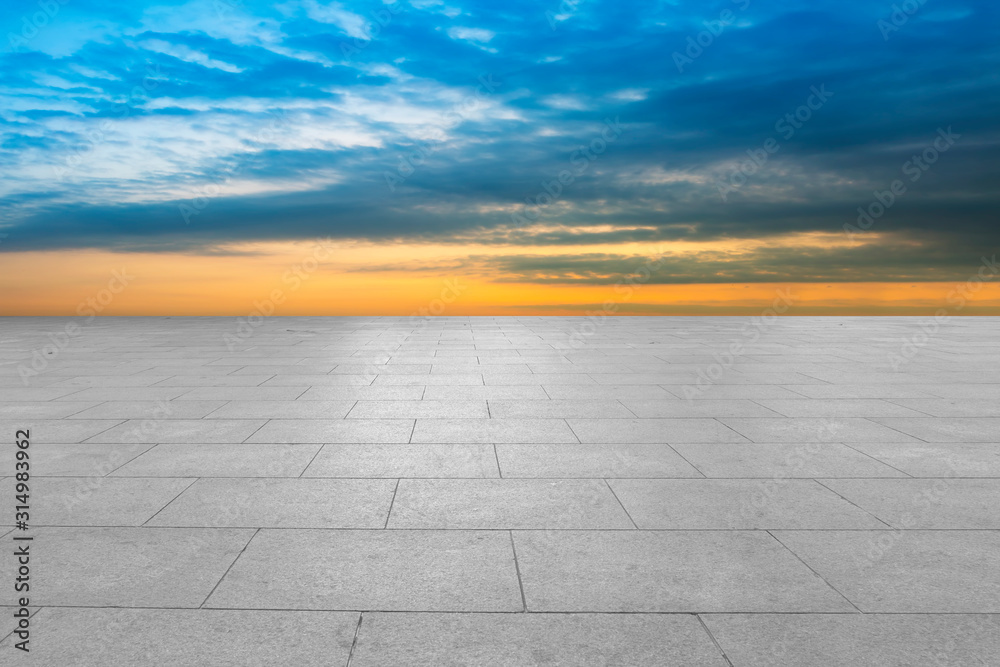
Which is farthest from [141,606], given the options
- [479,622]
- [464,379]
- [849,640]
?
[464,379]

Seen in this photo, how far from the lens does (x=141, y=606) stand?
3854 mm

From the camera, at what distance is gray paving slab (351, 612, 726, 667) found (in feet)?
10.9

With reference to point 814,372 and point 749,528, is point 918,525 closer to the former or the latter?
point 749,528

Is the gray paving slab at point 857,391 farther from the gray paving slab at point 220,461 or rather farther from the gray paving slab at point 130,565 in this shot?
the gray paving slab at point 130,565

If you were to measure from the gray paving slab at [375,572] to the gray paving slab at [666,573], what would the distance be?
8.7 inches

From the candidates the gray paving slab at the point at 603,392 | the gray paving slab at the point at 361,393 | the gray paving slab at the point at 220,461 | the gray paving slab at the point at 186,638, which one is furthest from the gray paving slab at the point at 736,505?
the gray paving slab at the point at 361,393

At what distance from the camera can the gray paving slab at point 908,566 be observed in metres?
3.97

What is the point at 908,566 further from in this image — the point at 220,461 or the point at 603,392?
the point at 603,392

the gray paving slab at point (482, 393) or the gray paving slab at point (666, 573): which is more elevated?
the gray paving slab at point (666, 573)

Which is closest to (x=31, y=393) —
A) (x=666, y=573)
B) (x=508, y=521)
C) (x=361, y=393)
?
(x=361, y=393)

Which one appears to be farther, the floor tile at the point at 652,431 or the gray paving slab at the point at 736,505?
the floor tile at the point at 652,431

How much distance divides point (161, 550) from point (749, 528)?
14.3 feet

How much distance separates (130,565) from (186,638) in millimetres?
1172

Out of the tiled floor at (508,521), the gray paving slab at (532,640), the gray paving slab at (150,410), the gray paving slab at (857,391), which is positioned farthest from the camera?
the gray paving slab at (857,391)
